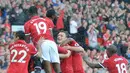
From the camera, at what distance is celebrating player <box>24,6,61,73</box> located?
14.5 metres

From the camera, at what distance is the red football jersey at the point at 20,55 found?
46.8 feet

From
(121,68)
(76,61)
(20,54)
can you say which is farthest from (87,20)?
(20,54)

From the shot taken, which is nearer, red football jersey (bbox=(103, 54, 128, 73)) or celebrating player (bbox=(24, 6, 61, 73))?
celebrating player (bbox=(24, 6, 61, 73))

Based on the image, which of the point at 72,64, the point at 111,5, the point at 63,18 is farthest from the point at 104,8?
the point at 72,64

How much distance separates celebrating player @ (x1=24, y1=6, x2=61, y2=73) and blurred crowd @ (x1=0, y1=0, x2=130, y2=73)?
682 centimetres

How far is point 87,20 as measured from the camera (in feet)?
85.9

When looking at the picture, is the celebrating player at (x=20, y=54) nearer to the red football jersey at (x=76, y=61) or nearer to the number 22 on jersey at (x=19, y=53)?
the number 22 on jersey at (x=19, y=53)

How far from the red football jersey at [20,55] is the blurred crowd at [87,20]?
7.11m

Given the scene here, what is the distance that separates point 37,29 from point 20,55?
2.60 ft

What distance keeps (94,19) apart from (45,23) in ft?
39.6

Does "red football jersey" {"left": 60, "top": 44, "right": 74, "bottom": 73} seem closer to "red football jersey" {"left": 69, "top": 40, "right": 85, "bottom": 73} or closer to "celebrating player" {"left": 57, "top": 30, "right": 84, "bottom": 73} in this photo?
"celebrating player" {"left": 57, "top": 30, "right": 84, "bottom": 73}

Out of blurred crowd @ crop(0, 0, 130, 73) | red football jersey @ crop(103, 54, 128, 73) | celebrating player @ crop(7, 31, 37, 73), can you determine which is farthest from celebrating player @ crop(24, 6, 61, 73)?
blurred crowd @ crop(0, 0, 130, 73)

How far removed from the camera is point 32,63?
14836 mm

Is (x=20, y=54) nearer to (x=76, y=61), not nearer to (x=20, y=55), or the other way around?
(x=20, y=55)
